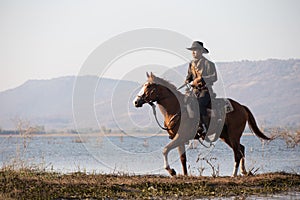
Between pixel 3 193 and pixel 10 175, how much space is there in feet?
5.76

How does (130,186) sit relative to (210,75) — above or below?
below

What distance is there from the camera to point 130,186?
1249cm

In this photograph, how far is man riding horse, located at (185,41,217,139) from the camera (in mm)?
14344

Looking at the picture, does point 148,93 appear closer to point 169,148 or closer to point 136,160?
point 169,148

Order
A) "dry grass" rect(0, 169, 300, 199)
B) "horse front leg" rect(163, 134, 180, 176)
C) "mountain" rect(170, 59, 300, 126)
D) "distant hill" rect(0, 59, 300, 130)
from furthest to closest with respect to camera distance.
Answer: "mountain" rect(170, 59, 300, 126) < "distant hill" rect(0, 59, 300, 130) < "horse front leg" rect(163, 134, 180, 176) < "dry grass" rect(0, 169, 300, 199)

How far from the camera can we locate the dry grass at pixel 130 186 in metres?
11.7

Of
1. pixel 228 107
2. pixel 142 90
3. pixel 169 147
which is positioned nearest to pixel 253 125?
pixel 228 107

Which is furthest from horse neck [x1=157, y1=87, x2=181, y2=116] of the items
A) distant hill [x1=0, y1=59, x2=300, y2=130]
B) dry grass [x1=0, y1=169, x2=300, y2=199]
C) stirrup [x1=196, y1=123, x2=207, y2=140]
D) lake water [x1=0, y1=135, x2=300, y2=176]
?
distant hill [x1=0, y1=59, x2=300, y2=130]

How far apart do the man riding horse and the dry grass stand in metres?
1.50

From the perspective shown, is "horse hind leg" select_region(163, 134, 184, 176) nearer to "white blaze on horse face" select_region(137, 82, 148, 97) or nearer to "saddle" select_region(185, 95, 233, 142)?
"saddle" select_region(185, 95, 233, 142)

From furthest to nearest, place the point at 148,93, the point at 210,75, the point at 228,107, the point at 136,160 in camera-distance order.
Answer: the point at 136,160 → the point at 228,107 → the point at 210,75 → the point at 148,93

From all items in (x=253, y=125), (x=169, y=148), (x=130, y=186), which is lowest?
(x=130, y=186)

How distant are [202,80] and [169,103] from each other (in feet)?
3.31

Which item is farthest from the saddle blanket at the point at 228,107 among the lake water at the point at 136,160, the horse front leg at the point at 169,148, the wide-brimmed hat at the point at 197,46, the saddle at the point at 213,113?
the horse front leg at the point at 169,148
